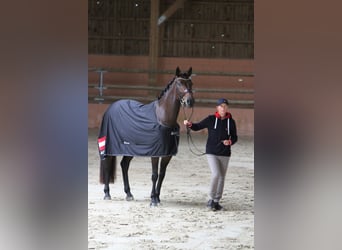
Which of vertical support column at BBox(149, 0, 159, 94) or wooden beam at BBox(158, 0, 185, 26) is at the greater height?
wooden beam at BBox(158, 0, 185, 26)

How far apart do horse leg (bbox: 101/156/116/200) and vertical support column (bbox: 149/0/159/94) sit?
10109mm

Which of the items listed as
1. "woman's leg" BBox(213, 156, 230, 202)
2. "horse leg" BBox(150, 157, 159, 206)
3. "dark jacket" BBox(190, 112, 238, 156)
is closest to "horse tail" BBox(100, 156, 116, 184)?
"horse leg" BBox(150, 157, 159, 206)

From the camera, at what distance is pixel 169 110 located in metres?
6.66

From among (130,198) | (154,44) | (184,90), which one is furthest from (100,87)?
(184,90)

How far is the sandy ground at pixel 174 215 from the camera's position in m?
4.93

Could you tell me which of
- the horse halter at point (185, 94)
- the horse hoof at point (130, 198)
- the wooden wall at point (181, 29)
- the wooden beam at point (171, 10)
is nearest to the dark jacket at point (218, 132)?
the horse halter at point (185, 94)

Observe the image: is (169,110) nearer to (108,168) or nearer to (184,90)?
(184,90)

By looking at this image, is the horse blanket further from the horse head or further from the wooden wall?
the wooden wall

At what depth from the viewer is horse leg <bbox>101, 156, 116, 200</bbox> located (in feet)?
22.7

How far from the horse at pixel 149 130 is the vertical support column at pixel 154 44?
1008cm

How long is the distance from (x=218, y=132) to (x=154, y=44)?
10980 mm
